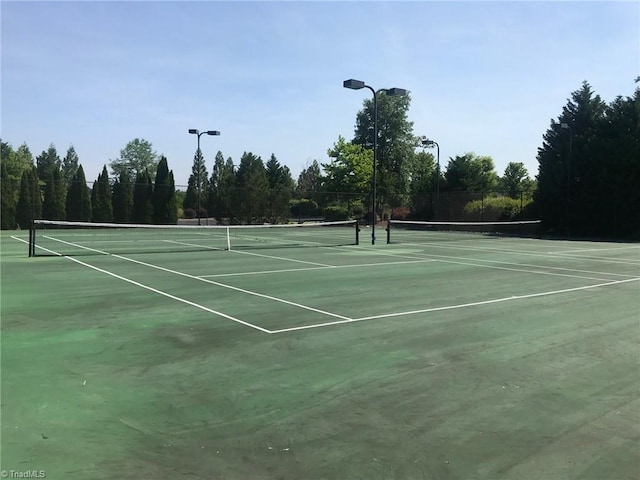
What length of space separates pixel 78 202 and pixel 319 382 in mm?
35650

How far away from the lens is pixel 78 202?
36188 mm

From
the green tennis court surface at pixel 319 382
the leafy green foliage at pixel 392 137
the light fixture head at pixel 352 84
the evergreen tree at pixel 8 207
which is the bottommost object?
the green tennis court surface at pixel 319 382

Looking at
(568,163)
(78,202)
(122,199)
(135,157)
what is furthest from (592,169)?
(135,157)

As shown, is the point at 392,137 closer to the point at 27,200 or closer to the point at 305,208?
the point at 305,208

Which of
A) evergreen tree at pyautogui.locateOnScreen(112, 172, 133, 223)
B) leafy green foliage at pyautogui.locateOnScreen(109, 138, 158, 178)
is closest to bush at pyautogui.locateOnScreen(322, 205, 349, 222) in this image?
evergreen tree at pyautogui.locateOnScreen(112, 172, 133, 223)

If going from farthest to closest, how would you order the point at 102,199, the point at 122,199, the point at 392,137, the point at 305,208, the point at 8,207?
the point at 392,137 < the point at 305,208 < the point at 122,199 < the point at 102,199 < the point at 8,207

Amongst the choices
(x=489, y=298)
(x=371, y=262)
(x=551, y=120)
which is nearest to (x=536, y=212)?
(x=551, y=120)

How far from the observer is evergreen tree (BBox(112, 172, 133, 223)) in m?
37.8

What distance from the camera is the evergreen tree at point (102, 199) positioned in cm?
3703

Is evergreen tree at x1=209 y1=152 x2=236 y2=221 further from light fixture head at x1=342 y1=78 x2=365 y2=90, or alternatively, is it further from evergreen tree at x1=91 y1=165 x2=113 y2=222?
light fixture head at x1=342 y1=78 x2=365 y2=90

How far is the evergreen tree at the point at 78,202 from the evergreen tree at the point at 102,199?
0.66 m

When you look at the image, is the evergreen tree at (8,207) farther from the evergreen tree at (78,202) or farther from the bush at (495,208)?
the bush at (495,208)

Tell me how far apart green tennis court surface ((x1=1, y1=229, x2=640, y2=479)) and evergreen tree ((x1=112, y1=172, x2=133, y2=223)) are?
29.2 m

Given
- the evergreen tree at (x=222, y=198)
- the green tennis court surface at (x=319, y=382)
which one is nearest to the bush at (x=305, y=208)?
the evergreen tree at (x=222, y=198)
